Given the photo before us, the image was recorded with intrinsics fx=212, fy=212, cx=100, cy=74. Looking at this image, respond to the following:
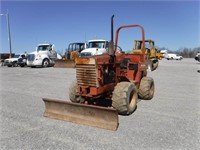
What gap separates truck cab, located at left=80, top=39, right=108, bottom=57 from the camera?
18453 millimetres

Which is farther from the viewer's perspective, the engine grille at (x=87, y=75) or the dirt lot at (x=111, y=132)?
the engine grille at (x=87, y=75)

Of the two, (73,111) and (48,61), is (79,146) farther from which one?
(48,61)

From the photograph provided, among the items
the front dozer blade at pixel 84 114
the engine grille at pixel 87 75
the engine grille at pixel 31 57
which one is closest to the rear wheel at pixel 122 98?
the engine grille at pixel 87 75

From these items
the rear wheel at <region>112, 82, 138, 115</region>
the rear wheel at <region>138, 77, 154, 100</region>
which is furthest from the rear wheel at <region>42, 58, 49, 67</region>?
the rear wheel at <region>112, 82, 138, 115</region>

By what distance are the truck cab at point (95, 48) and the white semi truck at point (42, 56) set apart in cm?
554

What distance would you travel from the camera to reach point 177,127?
4.59 m

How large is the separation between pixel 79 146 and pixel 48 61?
20.6m

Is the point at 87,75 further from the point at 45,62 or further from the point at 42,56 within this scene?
the point at 45,62

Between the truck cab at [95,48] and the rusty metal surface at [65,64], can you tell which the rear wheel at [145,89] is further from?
the rusty metal surface at [65,64]

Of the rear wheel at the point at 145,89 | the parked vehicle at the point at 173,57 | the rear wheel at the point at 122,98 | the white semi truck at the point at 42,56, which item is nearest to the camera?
the rear wheel at the point at 122,98

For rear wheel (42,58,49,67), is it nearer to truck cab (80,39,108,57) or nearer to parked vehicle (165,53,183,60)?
truck cab (80,39,108,57)

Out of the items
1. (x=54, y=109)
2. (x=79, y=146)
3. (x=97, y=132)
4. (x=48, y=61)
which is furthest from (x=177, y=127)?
(x=48, y=61)

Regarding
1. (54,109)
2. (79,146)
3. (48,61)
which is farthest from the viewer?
(48,61)

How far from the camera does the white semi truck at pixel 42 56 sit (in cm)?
2239
